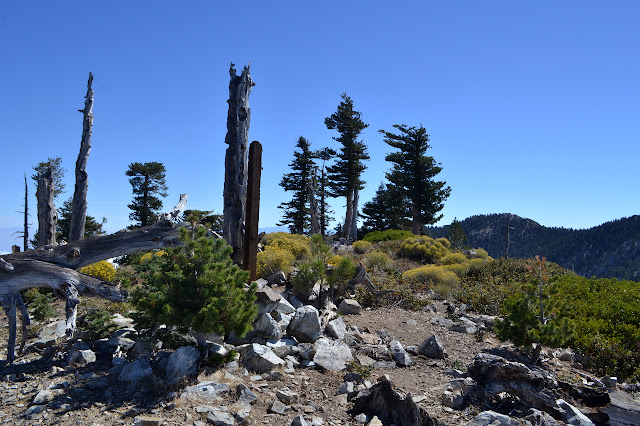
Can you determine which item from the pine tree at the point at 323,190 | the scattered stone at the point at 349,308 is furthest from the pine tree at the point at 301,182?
the scattered stone at the point at 349,308

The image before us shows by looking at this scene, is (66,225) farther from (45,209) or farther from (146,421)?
(146,421)

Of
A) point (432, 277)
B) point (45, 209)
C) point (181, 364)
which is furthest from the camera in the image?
point (45, 209)

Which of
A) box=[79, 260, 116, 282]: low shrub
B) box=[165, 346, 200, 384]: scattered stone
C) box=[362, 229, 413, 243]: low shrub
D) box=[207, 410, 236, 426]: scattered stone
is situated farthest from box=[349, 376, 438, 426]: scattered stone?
box=[362, 229, 413, 243]: low shrub

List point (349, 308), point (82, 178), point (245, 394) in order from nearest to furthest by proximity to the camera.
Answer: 1. point (245, 394)
2. point (349, 308)
3. point (82, 178)

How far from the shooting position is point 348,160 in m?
32.1

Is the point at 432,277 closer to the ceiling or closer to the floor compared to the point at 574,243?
closer to the floor

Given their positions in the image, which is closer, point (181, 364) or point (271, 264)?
point (181, 364)

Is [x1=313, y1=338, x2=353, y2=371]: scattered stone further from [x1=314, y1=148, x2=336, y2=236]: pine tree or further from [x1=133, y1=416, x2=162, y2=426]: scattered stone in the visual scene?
[x1=314, y1=148, x2=336, y2=236]: pine tree

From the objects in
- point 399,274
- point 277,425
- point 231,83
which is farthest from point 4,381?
point 399,274

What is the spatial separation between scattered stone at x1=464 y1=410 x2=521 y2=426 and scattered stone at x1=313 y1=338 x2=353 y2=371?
218cm

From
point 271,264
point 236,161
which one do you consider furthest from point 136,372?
point 271,264

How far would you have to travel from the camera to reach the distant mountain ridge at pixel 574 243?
2502 inches

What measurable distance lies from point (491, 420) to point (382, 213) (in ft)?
115

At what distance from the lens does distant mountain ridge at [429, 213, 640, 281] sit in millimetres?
63562
